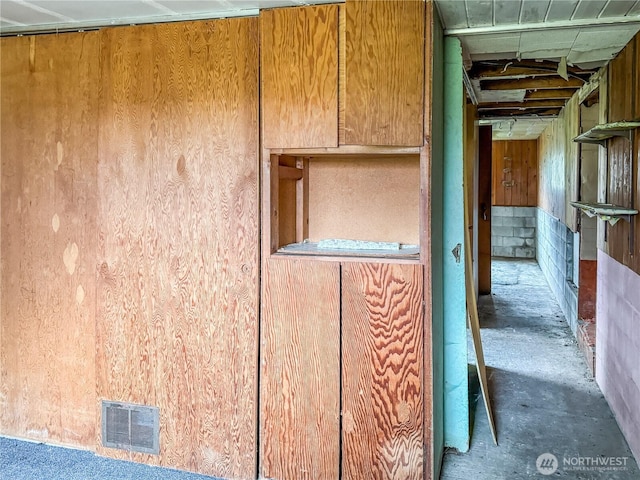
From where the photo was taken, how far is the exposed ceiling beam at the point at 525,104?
5.43 meters

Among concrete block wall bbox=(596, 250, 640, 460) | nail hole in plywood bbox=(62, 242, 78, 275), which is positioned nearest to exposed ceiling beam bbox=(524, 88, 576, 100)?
concrete block wall bbox=(596, 250, 640, 460)

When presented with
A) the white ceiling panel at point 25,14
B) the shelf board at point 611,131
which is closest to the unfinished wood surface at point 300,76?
the white ceiling panel at point 25,14

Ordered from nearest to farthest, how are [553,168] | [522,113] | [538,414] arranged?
1. [538,414]
2. [522,113]
3. [553,168]

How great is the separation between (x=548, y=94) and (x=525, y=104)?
0.55m

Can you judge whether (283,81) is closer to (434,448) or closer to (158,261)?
(158,261)

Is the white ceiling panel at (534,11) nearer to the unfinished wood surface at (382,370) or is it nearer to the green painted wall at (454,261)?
the green painted wall at (454,261)

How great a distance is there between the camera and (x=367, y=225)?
2.76 metres

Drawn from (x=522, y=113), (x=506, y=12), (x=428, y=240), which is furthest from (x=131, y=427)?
(x=522, y=113)

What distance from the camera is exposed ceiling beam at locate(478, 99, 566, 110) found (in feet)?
17.8

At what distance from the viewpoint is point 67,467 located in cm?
264

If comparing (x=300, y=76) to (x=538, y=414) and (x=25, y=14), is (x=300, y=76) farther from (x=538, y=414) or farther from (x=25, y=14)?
(x=538, y=414)

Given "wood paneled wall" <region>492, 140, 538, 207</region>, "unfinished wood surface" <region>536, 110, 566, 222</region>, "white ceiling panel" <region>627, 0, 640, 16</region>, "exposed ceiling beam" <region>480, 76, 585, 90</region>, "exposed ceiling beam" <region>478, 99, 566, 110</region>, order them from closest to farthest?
"white ceiling panel" <region>627, 0, 640, 16</region>
"exposed ceiling beam" <region>480, 76, 585, 90</region>
"exposed ceiling beam" <region>478, 99, 566, 110</region>
"unfinished wood surface" <region>536, 110, 566, 222</region>
"wood paneled wall" <region>492, 140, 538, 207</region>

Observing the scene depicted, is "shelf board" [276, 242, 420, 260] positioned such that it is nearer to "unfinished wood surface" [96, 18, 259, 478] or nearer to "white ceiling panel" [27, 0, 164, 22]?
"unfinished wood surface" [96, 18, 259, 478]

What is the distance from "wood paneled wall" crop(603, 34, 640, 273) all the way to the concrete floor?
99cm
